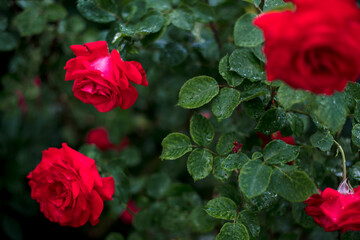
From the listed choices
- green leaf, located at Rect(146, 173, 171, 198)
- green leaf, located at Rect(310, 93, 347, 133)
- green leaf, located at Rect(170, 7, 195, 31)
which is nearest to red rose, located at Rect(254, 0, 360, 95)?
green leaf, located at Rect(310, 93, 347, 133)

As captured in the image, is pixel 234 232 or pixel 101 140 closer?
pixel 234 232

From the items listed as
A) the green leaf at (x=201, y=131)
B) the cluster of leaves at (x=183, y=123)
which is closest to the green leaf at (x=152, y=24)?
the cluster of leaves at (x=183, y=123)

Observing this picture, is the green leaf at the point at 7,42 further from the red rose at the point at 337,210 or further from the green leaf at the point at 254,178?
the red rose at the point at 337,210

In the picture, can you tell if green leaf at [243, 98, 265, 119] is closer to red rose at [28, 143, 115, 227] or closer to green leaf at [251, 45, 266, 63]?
green leaf at [251, 45, 266, 63]

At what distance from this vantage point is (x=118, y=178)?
114 centimetres

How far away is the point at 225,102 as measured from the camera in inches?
33.2

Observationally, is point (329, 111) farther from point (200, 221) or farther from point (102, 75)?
point (200, 221)

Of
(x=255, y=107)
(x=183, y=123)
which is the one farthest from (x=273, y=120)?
(x=183, y=123)

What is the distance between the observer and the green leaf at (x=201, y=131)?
0.92 meters

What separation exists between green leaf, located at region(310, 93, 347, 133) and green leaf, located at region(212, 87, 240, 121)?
0.20 m

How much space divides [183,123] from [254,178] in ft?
3.65

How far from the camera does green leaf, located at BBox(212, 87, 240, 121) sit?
0.83m

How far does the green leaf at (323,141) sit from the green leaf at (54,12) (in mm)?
928

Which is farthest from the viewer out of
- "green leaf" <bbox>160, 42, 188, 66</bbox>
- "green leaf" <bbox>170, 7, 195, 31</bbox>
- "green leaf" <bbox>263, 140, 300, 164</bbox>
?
"green leaf" <bbox>160, 42, 188, 66</bbox>
